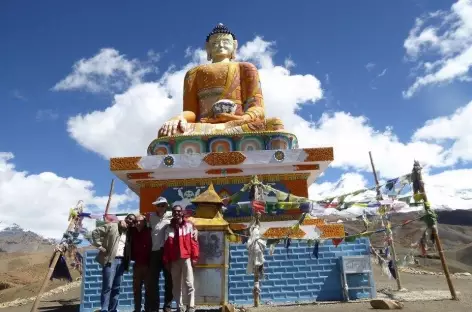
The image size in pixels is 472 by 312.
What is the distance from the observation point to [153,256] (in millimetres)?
5082

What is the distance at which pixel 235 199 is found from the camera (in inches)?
281

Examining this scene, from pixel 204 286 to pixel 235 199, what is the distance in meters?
2.10

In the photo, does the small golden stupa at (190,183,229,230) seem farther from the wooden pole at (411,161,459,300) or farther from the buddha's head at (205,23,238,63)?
the buddha's head at (205,23,238,63)

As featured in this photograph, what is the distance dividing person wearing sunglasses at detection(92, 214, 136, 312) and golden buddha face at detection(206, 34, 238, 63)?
8.43m

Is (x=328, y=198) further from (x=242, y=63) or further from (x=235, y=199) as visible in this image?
(x=242, y=63)

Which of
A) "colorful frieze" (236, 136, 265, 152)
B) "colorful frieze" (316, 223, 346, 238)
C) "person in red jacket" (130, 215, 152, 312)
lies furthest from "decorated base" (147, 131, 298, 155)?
"person in red jacket" (130, 215, 152, 312)

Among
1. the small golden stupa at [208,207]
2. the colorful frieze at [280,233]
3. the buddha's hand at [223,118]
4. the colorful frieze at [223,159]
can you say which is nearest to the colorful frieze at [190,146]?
the colorful frieze at [223,159]

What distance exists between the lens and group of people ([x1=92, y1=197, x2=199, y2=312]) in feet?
16.0

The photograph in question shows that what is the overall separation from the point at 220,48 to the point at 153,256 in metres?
8.93

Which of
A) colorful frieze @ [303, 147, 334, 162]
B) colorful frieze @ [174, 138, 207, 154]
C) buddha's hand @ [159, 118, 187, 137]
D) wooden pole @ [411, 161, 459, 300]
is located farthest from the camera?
buddha's hand @ [159, 118, 187, 137]

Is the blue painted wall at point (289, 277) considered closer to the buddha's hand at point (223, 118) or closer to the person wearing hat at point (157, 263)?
the person wearing hat at point (157, 263)

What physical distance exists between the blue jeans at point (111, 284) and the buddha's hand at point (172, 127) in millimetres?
4956

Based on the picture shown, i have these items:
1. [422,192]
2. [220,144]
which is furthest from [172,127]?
[422,192]

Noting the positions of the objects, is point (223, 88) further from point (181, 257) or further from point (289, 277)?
point (181, 257)
